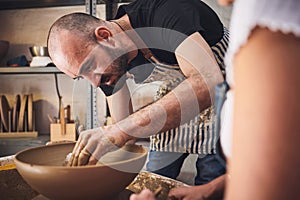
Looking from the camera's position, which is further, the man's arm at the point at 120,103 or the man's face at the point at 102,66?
the man's arm at the point at 120,103

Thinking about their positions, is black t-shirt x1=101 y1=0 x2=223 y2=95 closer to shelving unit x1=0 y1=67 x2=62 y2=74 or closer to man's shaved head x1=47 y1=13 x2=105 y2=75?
man's shaved head x1=47 y1=13 x2=105 y2=75

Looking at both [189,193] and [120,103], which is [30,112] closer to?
[120,103]

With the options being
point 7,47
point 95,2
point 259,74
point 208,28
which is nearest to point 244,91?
point 259,74

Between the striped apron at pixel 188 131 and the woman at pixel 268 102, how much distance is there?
0.91 metres

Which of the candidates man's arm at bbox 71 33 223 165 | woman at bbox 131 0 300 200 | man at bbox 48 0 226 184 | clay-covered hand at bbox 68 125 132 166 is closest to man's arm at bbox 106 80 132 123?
man at bbox 48 0 226 184

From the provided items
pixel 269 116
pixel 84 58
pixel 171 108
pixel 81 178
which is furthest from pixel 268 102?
pixel 84 58

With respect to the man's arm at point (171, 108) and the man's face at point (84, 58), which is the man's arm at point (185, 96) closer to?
the man's arm at point (171, 108)

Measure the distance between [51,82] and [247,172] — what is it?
2.38 meters

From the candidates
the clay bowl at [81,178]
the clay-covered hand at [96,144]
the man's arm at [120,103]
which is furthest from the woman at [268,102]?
the man's arm at [120,103]

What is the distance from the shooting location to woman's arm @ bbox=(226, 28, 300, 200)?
30 cm

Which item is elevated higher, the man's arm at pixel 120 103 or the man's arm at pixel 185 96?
the man's arm at pixel 185 96

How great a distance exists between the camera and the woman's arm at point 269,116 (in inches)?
11.7

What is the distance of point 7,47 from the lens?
7.85 ft

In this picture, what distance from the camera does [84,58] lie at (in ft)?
3.72
